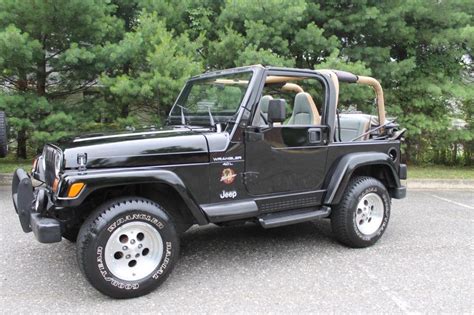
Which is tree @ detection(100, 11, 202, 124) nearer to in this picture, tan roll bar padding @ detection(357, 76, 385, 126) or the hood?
tan roll bar padding @ detection(357, 76, 385, 126)

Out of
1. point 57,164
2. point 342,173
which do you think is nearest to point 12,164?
point 57,164

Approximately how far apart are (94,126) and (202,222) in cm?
564

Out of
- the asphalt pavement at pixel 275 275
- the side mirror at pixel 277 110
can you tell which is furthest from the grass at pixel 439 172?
the side mirror at pixel 277 110

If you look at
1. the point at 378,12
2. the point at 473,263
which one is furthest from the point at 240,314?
the point at 378,12

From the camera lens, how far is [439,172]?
374 inches

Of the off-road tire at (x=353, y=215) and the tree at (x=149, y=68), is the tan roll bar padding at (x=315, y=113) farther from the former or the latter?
the tree at (x=149, y=68)

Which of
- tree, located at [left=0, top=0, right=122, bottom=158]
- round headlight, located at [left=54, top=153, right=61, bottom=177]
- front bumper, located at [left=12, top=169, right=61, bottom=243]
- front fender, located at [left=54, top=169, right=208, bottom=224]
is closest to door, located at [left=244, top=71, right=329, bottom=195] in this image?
front fender, located at [left=54, top=169, right=208, bottom=224]

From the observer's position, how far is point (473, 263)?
14.0 feet

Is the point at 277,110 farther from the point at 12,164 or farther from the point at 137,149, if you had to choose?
the point at 12,164

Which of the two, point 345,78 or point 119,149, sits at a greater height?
point 345,78

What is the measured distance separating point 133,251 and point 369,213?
107 inches

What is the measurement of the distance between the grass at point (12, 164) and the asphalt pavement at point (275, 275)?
9.22ft

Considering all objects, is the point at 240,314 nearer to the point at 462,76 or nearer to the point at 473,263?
the point at 473,263

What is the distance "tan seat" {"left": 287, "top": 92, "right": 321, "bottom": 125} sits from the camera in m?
4.75
